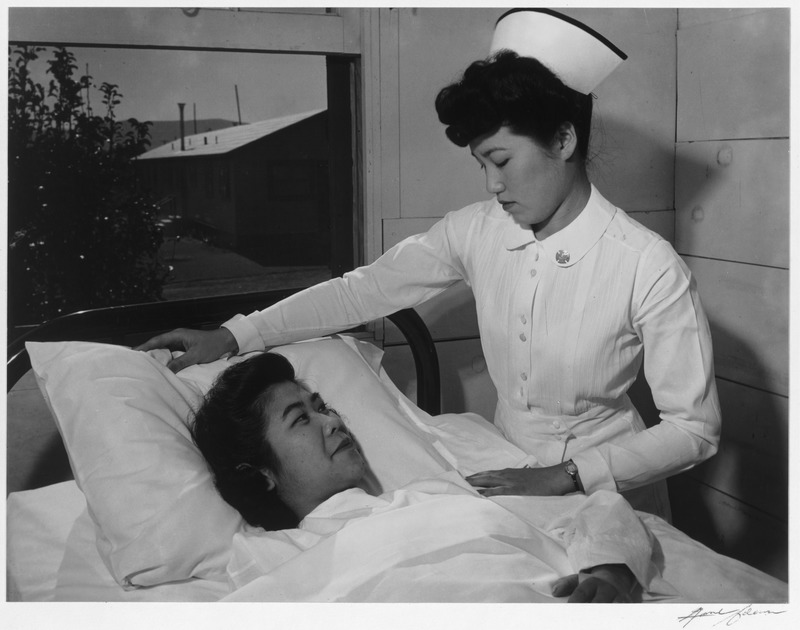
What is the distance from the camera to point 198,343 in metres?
1.84

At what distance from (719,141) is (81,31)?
6.14 ft

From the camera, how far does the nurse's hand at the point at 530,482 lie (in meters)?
1.55

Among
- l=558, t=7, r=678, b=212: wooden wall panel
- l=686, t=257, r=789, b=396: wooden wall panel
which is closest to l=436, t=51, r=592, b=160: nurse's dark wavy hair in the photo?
l=558, t=7, r=678, b=212: wooden wall panel

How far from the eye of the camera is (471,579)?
51.8 inches

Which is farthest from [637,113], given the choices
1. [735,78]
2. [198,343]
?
[198,343]

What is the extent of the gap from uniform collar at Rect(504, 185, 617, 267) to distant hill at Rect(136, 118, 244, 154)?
97 centimetres

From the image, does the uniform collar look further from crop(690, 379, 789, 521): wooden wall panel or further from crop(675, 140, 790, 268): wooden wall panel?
crop(690, 379, 789, 521): wooden wall panel

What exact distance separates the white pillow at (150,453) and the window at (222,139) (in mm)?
448

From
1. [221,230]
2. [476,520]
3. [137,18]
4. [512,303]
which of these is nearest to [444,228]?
[512,303]

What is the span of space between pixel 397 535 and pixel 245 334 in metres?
0.69

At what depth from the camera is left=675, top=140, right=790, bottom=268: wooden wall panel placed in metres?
2.40

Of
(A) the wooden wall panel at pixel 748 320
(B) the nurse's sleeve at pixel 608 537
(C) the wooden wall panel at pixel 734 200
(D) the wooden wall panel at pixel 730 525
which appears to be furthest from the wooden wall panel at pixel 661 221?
(B) the nurse's sleeve at pixel 608 537

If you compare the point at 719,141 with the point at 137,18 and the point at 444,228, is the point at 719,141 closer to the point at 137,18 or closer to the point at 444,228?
the point at 444,228

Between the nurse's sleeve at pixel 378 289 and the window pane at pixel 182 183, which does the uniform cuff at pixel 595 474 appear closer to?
the nurse's sleeve at pixel 378 289
